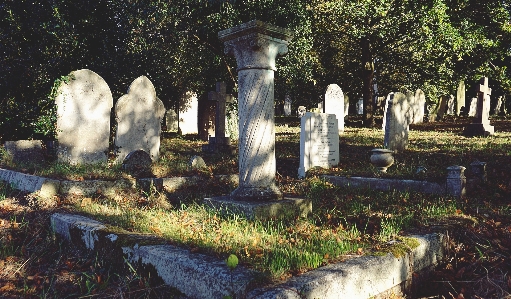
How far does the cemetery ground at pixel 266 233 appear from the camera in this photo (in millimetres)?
3484

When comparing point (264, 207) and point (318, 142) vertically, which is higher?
point (318, 142)

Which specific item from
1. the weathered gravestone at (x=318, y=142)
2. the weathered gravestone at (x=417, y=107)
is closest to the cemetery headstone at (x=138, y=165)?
the weathered gravestone at (x=318, y=142)

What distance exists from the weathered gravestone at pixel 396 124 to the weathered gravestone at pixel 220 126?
461 centimetres

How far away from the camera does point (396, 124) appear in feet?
38.4

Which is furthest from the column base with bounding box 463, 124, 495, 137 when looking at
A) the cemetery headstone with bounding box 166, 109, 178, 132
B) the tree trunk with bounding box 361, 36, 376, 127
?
the cemetery headstone with bounding box 166, 109, 178, 132

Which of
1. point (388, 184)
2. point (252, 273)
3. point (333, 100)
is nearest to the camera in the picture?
point (252, 273)

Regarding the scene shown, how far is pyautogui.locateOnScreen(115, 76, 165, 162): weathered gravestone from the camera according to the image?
362 inches

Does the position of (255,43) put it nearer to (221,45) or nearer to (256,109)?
(256,109)

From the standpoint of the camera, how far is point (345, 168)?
9.63 metres

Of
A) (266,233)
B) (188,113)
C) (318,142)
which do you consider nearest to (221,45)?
(188,113)

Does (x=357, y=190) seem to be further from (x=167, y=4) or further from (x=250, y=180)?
(x=167, y=4)

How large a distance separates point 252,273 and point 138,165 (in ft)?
18.5

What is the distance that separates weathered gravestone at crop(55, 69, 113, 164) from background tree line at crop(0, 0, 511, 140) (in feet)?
7.63

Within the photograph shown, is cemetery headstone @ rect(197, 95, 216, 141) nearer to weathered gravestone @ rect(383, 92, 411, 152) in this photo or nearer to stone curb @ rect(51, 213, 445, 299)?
weathered gravestone @ rect(383, 92, 411, 152)
